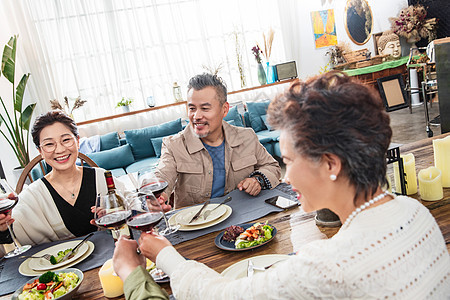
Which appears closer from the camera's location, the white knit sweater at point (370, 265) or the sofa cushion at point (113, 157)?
the white knit sweater at point (370, 265)

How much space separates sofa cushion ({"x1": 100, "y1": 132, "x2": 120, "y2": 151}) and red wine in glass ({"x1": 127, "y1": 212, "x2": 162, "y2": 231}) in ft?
15.3

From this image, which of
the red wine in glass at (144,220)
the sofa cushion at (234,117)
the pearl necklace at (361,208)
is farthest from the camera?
the sofa cushion at (234,117)

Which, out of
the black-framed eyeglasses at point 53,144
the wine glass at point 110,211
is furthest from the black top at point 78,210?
the wine glass at point 110,211

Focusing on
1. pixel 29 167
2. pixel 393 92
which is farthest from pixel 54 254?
pixel 393 92

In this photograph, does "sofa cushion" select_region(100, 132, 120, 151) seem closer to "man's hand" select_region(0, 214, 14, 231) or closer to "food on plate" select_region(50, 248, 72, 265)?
"man's hand" select_region(0, 214, 14, 231)

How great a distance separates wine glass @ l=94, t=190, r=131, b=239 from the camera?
48.6 inches

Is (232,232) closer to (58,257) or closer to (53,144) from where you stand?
(58,257)

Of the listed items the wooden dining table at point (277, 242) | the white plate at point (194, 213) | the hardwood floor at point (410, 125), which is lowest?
the hardwood floor at point (410, 125)

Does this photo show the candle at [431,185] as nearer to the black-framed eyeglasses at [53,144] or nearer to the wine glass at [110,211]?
the wine glass at [110,211]

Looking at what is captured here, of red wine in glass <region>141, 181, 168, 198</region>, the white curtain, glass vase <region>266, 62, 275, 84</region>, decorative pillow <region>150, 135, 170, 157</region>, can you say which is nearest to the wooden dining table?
red wine in glass <region>141, 181, 168, 198</region>

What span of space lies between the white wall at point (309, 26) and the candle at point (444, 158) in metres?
6.26

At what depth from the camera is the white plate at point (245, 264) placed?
1150 mm

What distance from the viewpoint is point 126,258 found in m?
1.10

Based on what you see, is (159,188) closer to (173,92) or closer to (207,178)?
(207,178)
